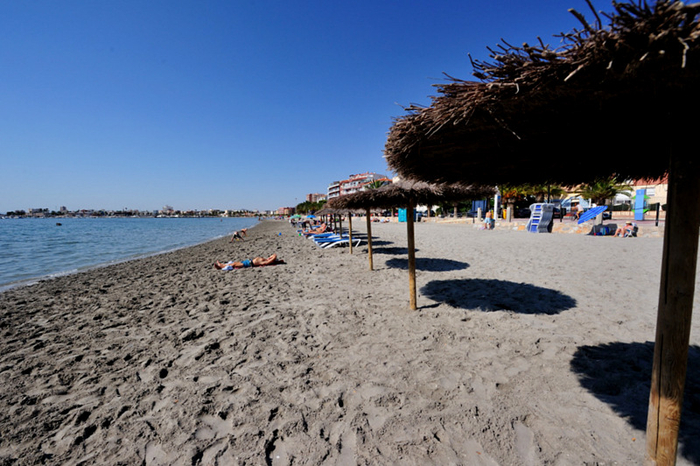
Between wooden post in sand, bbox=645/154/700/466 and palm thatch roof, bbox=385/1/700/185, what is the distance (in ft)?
0.93

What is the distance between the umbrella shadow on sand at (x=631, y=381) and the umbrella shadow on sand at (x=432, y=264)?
4430 mm

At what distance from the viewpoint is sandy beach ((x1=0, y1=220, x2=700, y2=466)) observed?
2.05 metres

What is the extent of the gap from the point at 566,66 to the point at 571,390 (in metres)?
2.76

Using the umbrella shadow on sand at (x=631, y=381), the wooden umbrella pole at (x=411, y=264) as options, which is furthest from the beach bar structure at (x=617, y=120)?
the wooden umbrella pole at (x=411, y=264)

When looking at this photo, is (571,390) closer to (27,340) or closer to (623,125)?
(623,125)

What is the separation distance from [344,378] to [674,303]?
8.15 feet

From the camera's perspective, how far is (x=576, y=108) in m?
1.46

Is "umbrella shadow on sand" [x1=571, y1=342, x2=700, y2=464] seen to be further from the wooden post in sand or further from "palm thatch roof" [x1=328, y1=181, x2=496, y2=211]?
"palm thatch roof" [x1=328, y1=181, x2=496, y2=211]

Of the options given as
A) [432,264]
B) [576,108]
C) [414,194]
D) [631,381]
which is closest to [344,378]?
[631,381]

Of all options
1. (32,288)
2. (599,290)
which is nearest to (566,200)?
(599,290)

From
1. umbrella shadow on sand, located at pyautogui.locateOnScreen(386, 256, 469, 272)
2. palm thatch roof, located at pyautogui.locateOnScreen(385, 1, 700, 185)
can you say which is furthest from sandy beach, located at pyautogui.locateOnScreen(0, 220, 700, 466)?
palm thatch roof, located at pyautogui.locateOnScreen(385, 1, 700, 185)

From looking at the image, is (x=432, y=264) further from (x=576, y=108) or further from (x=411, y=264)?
(x=576, y=108)

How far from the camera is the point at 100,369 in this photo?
3277 millimetres

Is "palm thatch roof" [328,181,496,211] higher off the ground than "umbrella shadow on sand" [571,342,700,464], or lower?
higher
